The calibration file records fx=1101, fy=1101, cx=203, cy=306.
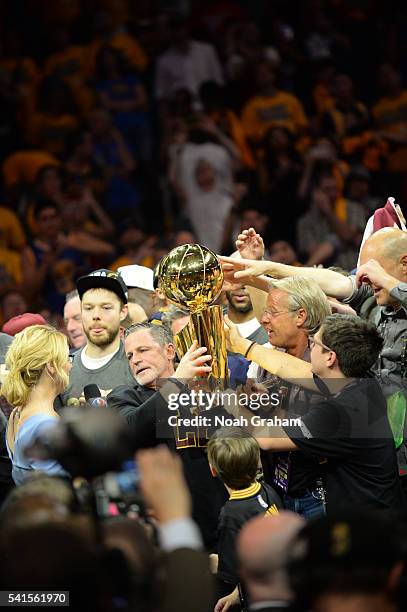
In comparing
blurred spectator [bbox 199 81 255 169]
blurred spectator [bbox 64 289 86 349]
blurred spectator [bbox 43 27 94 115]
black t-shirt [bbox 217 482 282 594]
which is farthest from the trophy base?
blurred spectator [bbox 43 27 94 115]

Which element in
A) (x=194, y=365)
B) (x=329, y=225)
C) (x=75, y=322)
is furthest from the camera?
(x=329, y=225)

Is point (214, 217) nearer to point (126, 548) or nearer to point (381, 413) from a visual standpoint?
point (381, 413)

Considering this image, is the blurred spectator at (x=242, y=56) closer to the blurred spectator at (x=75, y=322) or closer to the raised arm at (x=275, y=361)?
the blurred spectator at (x=75, y=322)

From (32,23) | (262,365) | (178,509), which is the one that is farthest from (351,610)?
(32,23)

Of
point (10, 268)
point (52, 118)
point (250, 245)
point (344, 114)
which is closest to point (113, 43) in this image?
point (52, 118)

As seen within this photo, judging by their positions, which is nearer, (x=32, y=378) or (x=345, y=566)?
(x=345, y=566)

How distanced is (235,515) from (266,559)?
3.58ft

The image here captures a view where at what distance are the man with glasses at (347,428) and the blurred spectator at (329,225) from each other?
405 centimetres

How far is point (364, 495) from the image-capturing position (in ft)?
11.2

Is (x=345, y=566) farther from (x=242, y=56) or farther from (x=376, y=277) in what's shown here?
(x=242, y=56)

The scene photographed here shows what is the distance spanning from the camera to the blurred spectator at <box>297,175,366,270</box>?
7.56 metres

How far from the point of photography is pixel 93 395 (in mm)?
3990

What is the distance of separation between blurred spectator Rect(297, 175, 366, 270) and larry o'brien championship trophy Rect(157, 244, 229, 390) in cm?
406

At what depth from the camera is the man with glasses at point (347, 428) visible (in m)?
3.38
